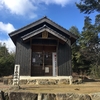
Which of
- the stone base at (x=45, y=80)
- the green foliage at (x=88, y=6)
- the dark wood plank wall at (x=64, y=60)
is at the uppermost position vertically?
the green foliage at (x=88, y=6)

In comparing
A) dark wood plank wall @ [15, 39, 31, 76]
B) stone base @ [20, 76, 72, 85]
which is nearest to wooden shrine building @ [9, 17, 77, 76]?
dark wood plank wall @ [15, 39, 31, 76]

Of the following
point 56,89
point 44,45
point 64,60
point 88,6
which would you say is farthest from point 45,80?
point 88,6

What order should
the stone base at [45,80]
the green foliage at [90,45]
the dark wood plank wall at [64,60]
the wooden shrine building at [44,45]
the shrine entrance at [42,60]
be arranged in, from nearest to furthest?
1. the stone base at [45,80]
2. the wooden shrine building at [44,45]
3. the dark wood plank wall at [64,60]
4. the shrine entrance at [42,60]
5. the green foliage at [90,45]

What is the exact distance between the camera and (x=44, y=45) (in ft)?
38.8

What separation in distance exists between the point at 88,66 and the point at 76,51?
308 cm

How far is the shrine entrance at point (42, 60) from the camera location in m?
12.4

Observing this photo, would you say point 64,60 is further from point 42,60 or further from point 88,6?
point 88,6

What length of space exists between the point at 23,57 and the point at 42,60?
2.03 metres

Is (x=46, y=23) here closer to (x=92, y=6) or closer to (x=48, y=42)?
(x=48, y=42)

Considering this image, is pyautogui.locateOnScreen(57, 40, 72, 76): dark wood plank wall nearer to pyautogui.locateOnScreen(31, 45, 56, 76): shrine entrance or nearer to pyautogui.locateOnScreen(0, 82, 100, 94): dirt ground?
pyautogui.locateOnScreen(31, 45, 56, 76): shrine entrance

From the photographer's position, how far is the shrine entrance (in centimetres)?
1235

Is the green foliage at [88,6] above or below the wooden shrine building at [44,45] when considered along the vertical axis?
above

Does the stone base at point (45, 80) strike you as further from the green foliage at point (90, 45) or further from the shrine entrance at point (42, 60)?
the green foliage at point (90, 45)

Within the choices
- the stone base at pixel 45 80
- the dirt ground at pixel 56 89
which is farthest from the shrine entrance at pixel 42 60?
the dirt ground at pixel 56 89
